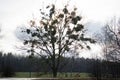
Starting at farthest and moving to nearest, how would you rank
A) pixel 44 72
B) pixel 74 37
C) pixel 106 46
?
pixel 44 72
pixel 106 46
pixel 74 37

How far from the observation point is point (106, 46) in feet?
171

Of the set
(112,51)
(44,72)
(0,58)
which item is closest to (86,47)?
(112,51)

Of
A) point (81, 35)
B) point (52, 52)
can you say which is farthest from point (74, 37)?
point (52, 52)

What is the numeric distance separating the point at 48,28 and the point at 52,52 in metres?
4.27

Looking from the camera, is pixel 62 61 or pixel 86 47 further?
pixel 62 61

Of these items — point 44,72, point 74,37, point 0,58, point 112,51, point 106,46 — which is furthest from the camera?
point 0,58

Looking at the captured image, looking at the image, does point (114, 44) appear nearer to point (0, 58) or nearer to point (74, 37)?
point (74, 37)

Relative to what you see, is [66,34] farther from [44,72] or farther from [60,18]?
[44,72]

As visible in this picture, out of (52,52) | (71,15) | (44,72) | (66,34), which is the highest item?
(71,15)

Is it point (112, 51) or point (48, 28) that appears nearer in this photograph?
point (112, 51)

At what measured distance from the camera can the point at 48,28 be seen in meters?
49.2

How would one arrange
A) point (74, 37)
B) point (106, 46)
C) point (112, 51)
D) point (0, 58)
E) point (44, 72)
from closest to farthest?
point (112, 51) < point (74, 37) < point (106, 46) < point (44, 72) < point (0, 58)

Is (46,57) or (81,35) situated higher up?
(81,35)

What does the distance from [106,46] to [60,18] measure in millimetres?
10074
